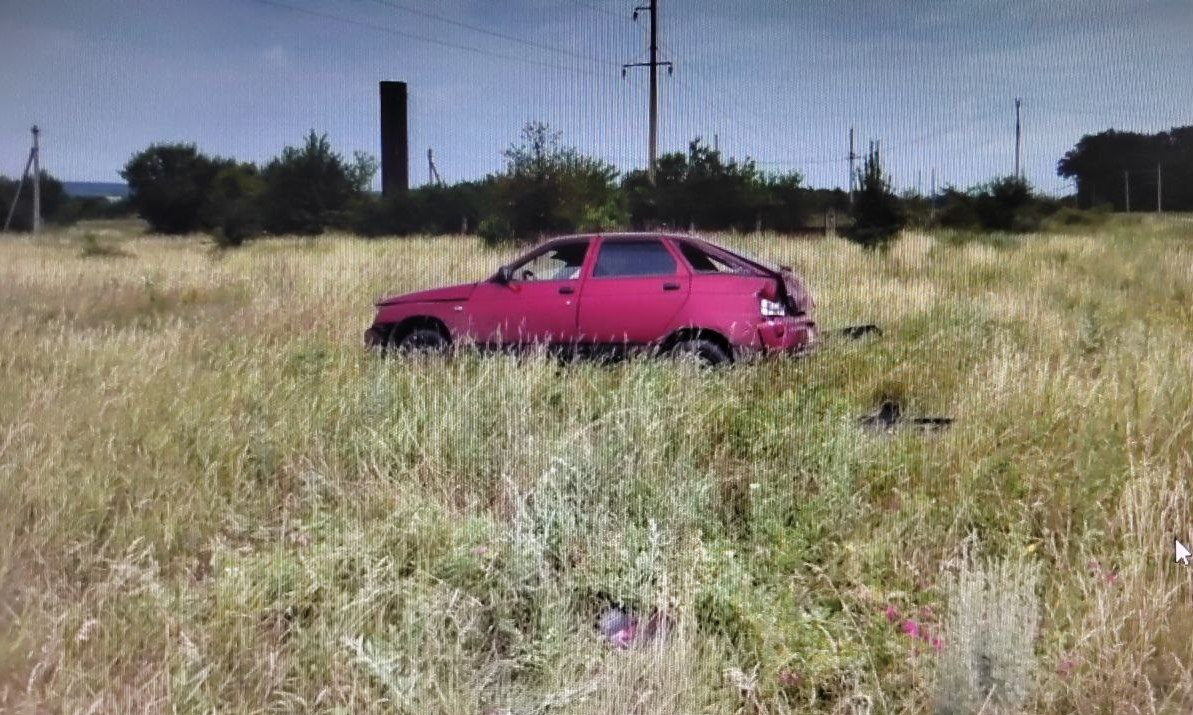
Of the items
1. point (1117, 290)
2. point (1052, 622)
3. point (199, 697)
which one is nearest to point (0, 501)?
point (199, 697)

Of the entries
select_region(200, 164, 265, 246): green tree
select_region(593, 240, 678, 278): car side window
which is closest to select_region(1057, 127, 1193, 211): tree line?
select_region(593, 240, 678, 278): car side window

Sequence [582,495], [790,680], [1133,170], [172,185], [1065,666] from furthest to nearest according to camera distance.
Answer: [1133,170] → [172,185] → [582,495] → [790,680] → [1065,666]

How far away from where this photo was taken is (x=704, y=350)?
4.56 meters

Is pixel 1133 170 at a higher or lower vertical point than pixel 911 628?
higher

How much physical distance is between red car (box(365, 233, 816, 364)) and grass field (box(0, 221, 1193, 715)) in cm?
13

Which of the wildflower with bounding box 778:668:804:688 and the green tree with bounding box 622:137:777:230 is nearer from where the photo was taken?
the wildflower with bounding box 778:668:804:688

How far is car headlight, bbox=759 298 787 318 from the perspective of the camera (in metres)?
4.51

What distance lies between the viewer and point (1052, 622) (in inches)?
122

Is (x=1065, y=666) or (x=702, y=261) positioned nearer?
(x=1065, y=666)

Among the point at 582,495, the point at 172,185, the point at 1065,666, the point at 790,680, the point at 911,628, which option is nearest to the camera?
the point at 1065,666

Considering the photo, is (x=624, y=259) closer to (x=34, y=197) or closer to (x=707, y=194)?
(x=707, y=194)

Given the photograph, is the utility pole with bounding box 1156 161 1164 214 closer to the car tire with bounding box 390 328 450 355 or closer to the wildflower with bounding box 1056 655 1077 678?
the wildflower with bounding box 1056 655 1077 678

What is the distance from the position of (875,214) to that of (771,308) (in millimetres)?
685

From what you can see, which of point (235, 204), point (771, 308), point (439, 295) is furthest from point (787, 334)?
point (235, 204)
